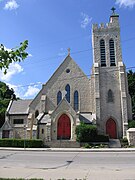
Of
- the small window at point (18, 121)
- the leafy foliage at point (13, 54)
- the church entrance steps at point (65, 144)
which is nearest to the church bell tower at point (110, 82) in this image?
the church entrance steps at point (65, 144)

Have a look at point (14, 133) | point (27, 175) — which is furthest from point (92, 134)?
point (27, 175)

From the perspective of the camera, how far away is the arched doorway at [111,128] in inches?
1221

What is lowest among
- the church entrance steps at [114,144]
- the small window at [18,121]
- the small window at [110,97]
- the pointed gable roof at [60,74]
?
the church entrance steps at [114,144]

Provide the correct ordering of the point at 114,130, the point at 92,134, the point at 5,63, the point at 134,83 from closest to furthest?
the point at 5,63, the point at 92,134, the point at 114,130, the point at 134,83

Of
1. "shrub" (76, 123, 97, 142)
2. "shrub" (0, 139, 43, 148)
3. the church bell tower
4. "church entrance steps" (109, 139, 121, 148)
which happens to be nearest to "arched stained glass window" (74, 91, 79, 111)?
the church bell tower

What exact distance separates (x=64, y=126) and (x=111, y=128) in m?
7.23

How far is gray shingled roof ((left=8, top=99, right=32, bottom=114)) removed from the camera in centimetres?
3549

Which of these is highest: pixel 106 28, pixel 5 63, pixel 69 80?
pixel 106 28

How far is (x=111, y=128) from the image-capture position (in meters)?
31.2

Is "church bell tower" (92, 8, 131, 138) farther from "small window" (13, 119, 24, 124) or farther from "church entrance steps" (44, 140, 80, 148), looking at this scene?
"small window" (13, 119, 24, 124)

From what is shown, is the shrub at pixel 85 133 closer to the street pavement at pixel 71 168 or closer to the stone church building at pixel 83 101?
the stone church building at pixel 83 101

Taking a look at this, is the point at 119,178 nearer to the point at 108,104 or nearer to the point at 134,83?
the point at 108,104

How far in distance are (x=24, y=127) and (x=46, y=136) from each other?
5423 millimetres

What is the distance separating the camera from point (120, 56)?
33.4 metres
